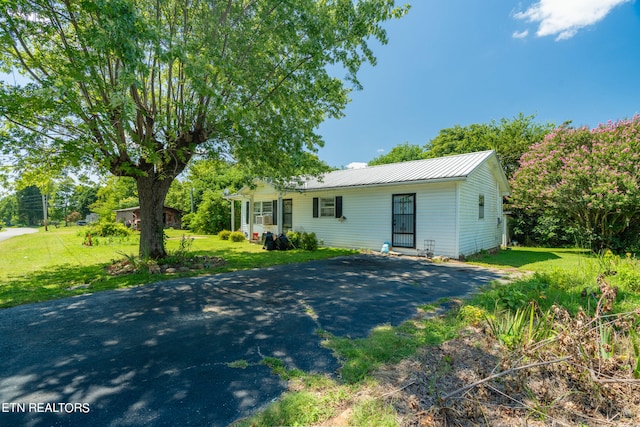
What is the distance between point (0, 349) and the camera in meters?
3.36

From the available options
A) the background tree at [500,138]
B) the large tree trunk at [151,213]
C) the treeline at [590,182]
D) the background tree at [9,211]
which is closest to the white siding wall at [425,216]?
the treeline at [590,182]

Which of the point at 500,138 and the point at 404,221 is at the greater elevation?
the point at 500,138

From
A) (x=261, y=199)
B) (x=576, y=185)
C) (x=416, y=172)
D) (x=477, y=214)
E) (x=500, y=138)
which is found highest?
(x=500, y=138)

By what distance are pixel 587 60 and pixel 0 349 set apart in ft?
66.9

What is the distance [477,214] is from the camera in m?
12.0

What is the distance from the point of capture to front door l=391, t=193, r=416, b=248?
11547 mm

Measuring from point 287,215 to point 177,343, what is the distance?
12.9m

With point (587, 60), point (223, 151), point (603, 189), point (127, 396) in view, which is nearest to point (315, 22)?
point (223, 151)

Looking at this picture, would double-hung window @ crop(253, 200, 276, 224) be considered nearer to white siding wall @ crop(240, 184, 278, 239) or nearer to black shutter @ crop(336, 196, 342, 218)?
white siding wall @ crop(240, 184, 278, 239)

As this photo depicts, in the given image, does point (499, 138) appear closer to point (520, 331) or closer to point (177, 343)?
point (520, 331)

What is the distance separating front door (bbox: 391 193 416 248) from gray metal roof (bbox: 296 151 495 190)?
916mm

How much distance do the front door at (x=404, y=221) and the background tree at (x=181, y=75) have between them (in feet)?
16.8

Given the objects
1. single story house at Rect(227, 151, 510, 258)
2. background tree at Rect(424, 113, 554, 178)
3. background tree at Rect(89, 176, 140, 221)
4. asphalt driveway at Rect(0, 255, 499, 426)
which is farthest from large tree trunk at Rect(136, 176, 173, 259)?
background tree at Rect(424, 113, 554, 178)

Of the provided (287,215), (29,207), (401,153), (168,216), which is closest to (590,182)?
(287,215)
